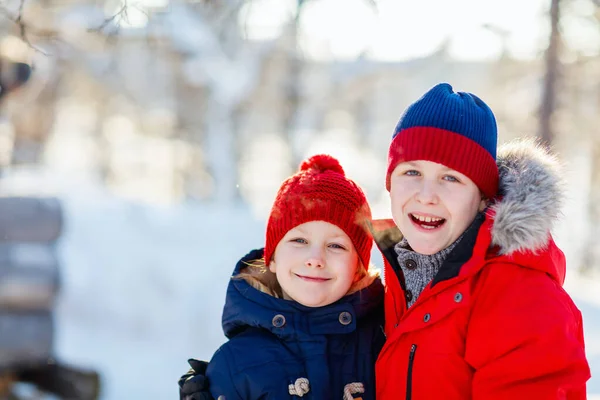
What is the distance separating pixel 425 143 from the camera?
2.20 meters

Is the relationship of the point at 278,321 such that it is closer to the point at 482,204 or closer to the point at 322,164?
the point at 322,164

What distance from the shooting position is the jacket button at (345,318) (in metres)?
2.40

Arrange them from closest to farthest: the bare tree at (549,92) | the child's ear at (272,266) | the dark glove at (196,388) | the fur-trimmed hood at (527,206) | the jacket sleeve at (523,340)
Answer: the jacket sleeve at (523,340), the fur-trimmed hood at (527,206), the dark glove at (196,388), the child's ear at (272,266), the bare tree at (549,92)

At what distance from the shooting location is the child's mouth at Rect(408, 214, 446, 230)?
86.3 inches

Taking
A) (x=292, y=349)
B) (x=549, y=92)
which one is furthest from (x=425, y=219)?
(x=549, y=92)

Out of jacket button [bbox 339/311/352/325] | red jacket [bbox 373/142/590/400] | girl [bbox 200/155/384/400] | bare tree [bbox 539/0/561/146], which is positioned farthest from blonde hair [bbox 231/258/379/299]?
bare tree [bbox 539/0/561/146]

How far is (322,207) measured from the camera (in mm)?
2506

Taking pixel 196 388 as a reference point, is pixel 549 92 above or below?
above

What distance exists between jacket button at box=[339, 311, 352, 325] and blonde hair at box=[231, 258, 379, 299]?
113 millimetres

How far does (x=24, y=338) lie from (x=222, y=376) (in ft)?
14.8

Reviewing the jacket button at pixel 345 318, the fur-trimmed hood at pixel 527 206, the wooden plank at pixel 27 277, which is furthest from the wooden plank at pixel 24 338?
the fur-trimmed hood at pixel 527 206

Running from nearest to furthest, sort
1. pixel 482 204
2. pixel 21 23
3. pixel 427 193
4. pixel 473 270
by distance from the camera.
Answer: pixel 473 270 → pixel 427 193 → pixel 482 204 → pixel 21 23

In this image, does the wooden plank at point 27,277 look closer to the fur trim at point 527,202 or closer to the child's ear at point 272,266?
the child's ear at point 272,266

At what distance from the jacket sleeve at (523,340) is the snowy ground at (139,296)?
441 cm
